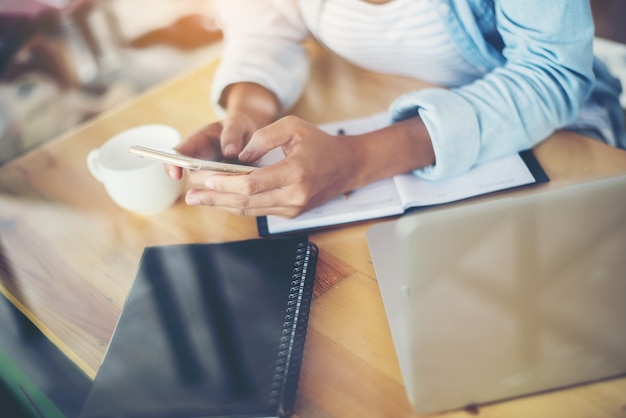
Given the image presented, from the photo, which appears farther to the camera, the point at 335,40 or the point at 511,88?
the point at 335,40

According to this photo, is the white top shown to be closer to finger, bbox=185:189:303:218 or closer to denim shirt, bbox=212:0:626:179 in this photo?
denim shirt, bbox=212:0:626:179

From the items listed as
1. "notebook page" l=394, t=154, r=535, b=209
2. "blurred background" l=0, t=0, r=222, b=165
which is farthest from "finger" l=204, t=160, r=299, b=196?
"blurred background" l=0, t=0, r=222, b=165

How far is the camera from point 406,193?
64 centimetres

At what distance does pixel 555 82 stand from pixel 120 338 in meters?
0.61

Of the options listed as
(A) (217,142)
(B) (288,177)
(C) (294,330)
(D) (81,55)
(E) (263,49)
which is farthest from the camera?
(D) (81,55)

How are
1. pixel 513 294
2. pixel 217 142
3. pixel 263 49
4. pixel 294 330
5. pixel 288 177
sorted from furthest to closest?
pixel 263 49 → pixel 217 142 → pixel 288 177 → pixel 294 330 → pixel 513 294

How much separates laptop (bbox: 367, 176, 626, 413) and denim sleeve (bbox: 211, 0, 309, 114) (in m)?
0.52

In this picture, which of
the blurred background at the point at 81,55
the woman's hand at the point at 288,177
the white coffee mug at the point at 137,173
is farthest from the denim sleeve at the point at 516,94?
the blurred background at the point at 81,55

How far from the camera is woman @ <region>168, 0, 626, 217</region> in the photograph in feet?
2.03

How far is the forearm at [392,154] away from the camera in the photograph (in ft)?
2.15

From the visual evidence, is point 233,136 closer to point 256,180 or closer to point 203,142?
point 203,142

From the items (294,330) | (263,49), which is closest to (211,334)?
(294,330)

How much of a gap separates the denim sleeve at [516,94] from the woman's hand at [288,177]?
111 mm

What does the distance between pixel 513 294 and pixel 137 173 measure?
461 millimetres
